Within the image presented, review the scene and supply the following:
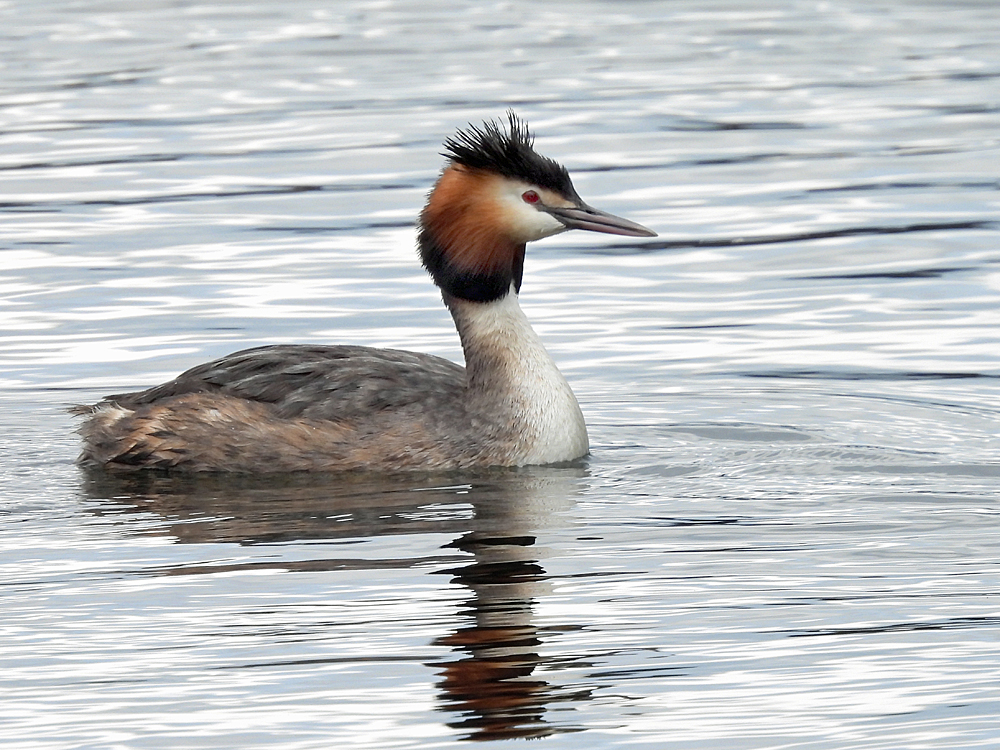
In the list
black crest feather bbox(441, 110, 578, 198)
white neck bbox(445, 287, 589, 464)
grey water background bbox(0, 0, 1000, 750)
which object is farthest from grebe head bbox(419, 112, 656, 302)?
grey water background bbox(0, 0, 1000, 750)

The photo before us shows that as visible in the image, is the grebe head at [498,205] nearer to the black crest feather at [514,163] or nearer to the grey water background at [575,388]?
the black crest feather at [514,163]

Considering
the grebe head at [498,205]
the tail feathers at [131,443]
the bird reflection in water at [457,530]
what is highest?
the grebe head at [498,205]

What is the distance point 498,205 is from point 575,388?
1728mm

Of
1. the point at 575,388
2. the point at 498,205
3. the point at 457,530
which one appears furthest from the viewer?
the point at 575,388

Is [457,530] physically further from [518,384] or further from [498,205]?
[498,205]

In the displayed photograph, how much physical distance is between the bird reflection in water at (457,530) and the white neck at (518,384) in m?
0.15

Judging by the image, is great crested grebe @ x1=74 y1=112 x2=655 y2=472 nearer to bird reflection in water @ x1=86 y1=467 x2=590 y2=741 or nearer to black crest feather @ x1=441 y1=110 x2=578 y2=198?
black crest feather @ x1=441 y1=110 x2=578 y2=198

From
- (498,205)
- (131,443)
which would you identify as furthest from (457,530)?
(131,443)

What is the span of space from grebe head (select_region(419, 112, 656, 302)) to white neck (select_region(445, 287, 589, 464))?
0.86ft

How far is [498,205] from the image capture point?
10.1 metres

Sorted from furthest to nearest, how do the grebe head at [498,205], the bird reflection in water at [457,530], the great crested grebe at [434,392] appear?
the grebe head at [498,205] < the great crested grebe at [434,392] < the bird reflection in water at [457,530]

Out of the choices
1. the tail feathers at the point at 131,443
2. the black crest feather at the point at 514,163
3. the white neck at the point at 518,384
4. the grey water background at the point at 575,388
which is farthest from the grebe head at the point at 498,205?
the tail feathers at the point at 131,443

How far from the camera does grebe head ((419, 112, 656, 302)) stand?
10.1 m

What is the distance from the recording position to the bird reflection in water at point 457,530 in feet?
21.7
